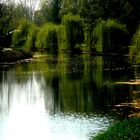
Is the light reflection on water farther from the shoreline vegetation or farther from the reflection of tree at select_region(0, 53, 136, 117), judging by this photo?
the shoreline vegetation

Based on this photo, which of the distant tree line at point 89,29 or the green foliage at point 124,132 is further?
the distant tree line at point 89,29

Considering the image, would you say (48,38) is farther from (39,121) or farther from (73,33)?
(39,121)

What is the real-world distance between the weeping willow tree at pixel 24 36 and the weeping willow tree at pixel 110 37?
14.3 metres

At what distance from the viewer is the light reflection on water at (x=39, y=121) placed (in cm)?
Result: 1780

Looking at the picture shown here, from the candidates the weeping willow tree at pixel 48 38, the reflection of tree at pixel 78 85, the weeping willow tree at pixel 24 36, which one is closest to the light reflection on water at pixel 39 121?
the reflection of tree at pixel 78 85

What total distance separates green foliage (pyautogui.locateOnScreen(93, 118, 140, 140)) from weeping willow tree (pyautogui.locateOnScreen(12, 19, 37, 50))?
5774 cm

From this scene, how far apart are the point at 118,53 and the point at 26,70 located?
2184 centimetres

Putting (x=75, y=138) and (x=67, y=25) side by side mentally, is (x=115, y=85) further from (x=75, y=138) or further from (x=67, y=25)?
(x=67, y=25)

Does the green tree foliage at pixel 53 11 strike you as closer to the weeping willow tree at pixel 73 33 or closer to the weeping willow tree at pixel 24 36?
the weeping willow tree at pixel 24 36

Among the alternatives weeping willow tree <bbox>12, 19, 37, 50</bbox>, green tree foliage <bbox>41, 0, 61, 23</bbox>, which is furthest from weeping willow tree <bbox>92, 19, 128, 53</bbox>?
green tree foliage <bbox>41, 0, 61, 23</bbox>

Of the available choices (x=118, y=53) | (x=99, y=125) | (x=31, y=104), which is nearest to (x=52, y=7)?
(x=118, y=53)

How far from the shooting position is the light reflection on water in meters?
17.8

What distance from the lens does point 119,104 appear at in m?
23.6

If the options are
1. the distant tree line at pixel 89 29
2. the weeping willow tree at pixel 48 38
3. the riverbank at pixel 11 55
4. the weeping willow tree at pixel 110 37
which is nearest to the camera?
the riverbank at pixel 11 55
